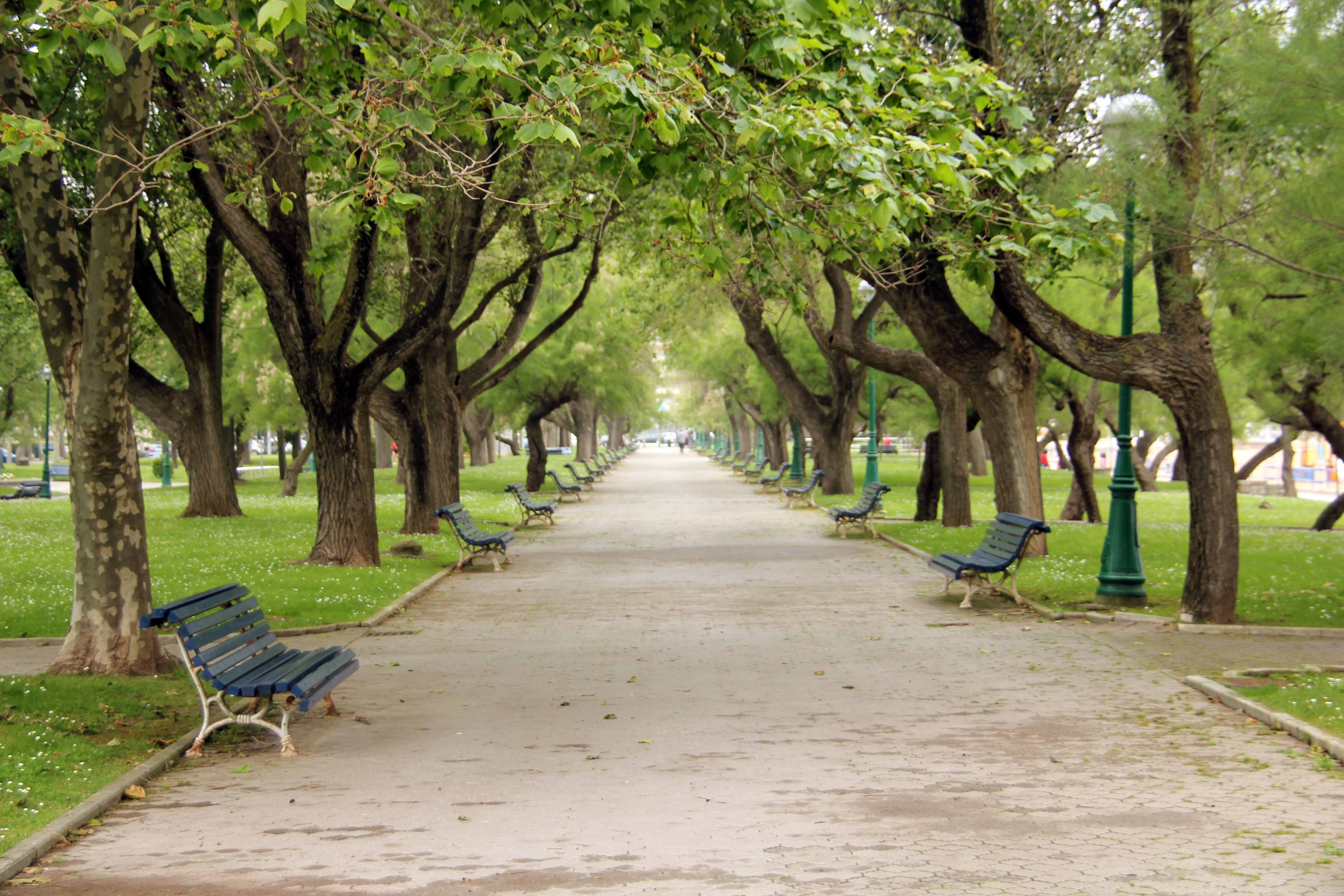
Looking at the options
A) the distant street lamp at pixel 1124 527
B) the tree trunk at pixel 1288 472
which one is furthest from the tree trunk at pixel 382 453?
the distant street lamp at pixel 1124 527

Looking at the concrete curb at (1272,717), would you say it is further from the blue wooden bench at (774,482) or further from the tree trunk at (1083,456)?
the blue wooden bench at (774,482)

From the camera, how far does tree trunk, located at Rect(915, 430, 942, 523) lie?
81.1 ft

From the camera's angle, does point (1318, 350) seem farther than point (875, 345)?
No

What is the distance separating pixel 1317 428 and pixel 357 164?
19.6 meters

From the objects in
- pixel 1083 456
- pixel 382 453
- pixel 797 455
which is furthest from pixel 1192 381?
pixel 382 453

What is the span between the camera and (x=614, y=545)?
21.8m

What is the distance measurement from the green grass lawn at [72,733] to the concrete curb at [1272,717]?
6.67m

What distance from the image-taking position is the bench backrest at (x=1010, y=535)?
43.8 ft

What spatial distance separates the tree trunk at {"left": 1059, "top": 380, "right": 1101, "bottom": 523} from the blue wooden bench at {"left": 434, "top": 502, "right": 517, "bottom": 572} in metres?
13.3

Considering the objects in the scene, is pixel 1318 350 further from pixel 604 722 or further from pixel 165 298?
pixel 165 298

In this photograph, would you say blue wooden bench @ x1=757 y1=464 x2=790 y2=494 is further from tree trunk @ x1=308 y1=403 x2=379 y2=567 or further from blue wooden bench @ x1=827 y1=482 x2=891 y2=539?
tree trunk @ x1=308 y1=403 x2=379 y2=567

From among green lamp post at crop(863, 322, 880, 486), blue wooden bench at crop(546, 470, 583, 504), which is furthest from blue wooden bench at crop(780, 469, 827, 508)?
blue wooden bench at crop(546, 470, 583, 504)

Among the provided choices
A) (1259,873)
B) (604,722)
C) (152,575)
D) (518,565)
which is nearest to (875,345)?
(518,565)

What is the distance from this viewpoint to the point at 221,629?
25.6 ft
